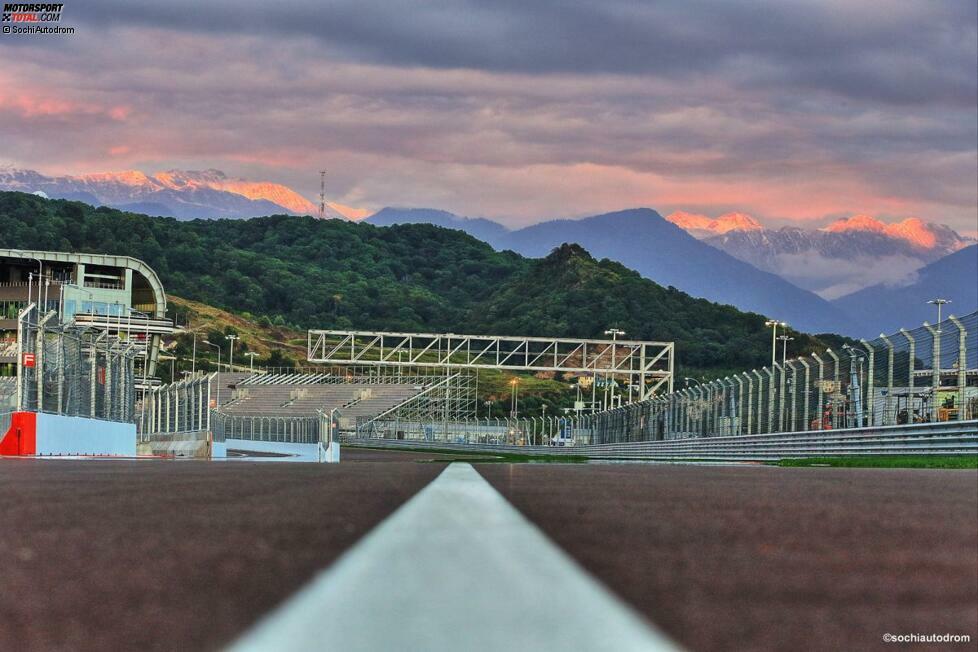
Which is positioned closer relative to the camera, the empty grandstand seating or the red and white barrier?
the red and white barrier

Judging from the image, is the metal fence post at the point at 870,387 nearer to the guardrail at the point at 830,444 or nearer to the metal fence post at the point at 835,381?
the guardrail at the point at 830,444

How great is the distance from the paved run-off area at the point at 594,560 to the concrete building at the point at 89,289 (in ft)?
415

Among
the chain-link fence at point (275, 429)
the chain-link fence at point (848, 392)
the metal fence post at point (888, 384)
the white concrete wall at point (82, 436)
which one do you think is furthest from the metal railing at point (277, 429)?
the metal fence post at point (888, 384)

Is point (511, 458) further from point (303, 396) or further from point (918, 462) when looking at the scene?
point (303, 396)

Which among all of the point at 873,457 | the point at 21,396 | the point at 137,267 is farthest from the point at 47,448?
the point at 137,267

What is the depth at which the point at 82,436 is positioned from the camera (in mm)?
31578

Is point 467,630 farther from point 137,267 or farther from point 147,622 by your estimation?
point 137,267

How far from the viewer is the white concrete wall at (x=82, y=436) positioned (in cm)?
2841

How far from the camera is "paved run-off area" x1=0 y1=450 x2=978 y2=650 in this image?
9.27ft

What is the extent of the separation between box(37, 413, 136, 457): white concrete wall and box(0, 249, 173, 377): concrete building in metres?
96.2

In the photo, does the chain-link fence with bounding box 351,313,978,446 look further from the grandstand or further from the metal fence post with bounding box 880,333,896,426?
the grandstand

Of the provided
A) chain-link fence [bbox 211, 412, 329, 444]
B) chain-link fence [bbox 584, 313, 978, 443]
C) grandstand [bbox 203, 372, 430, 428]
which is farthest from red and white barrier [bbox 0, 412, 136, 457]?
grandstand [bbox 203, 372, 430, 428]

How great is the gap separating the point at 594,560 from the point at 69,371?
1062 inches

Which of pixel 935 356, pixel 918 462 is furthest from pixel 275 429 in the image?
pixel 918 462
